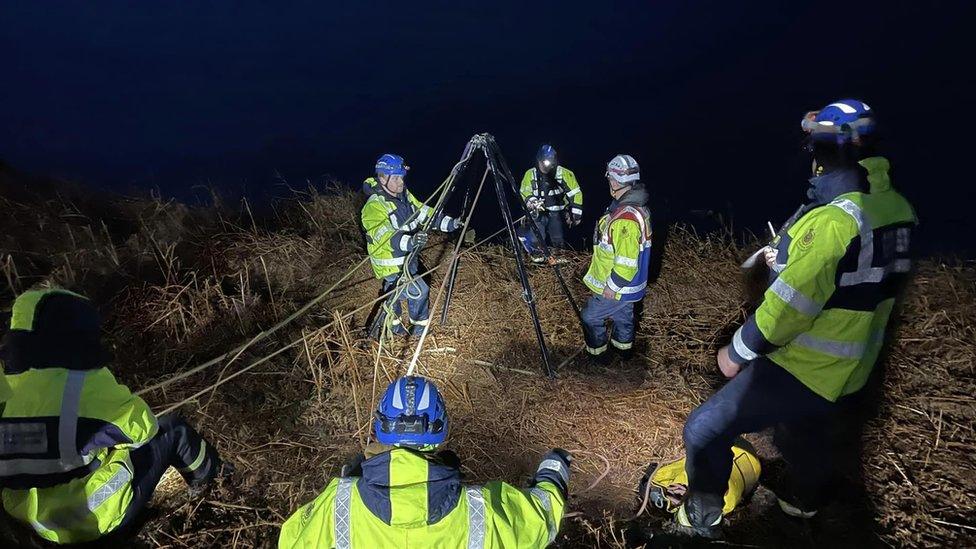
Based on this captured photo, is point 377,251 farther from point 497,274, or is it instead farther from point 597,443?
point 597,443

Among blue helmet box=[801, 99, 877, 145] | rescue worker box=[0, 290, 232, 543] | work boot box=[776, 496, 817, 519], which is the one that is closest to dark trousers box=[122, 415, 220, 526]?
rescue worker box=[0, 290, 232, 543]

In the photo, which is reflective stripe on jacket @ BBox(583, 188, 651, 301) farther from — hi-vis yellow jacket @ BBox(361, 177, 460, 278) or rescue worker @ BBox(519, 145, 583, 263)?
rescue worker @ BBox(519, 145, 583, 263)

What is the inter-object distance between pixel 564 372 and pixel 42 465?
10.8 feet

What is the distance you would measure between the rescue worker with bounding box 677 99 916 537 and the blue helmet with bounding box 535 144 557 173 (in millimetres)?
4637

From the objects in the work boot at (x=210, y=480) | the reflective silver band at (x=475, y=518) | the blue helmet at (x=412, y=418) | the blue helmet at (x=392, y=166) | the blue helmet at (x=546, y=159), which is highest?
the blue helmet at (x=546, y=159)

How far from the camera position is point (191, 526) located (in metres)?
2.61

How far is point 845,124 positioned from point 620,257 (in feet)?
5.77

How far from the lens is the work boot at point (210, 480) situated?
110 inches

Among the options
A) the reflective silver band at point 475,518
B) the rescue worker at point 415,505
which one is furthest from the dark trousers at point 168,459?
the reflective silver band at point 475,518

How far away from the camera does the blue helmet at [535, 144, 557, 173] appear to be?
6.62 meters

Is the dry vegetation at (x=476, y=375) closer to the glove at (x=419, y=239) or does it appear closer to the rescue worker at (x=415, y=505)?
the glove at (x=419, y=239)

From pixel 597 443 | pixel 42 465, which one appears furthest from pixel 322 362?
pixel 597 443

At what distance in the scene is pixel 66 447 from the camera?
1998 millimetres

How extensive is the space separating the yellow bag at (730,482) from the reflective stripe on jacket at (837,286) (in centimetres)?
82
